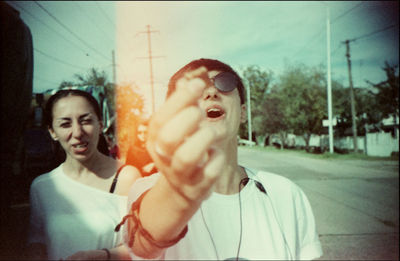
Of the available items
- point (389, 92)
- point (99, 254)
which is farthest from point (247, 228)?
point (389, 92)

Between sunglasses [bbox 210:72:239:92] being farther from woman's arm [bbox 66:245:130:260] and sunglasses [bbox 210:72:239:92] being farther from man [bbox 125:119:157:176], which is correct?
man [bbox 125:119:157:176]

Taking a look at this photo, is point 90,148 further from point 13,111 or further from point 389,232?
point 389,232

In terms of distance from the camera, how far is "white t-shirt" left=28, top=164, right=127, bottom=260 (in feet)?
5.02

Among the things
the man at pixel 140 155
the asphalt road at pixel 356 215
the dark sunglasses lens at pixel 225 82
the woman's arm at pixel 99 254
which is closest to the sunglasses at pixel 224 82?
the dark sunglasses lens at pixel 225 82

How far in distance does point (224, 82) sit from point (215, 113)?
5.8 inches

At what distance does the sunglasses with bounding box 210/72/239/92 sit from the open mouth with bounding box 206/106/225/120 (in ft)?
0.27

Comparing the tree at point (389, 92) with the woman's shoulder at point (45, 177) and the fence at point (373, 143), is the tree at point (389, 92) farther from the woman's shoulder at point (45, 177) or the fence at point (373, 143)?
the woman's shoulder at point (45, 177)

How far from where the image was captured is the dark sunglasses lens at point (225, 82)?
101 centimetres

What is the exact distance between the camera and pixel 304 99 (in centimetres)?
2591

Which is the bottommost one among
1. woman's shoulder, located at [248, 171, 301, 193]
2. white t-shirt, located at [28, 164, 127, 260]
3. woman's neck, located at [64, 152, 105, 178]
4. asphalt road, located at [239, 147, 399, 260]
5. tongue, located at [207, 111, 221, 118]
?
asphalt road, located at [239, 147, 399, 260]

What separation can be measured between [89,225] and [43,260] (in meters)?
0.53

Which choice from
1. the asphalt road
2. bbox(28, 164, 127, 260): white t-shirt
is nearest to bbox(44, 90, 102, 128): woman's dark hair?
bbox(28, 164, 127, 260): white t-shirt

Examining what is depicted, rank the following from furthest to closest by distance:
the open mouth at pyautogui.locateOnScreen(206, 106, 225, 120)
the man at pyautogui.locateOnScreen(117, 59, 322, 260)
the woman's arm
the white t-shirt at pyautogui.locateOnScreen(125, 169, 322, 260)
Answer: the woman's arm, the white t-shirt at pyautogui.locateOnScreen(125, 169, 322, 260), the open mouth at pyautogui.locateOnScreen(206, 106, 225, 120), the man at pyautogui.locateOnScreen(117, 59, 322, 260)

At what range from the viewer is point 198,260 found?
1201 millimetres
